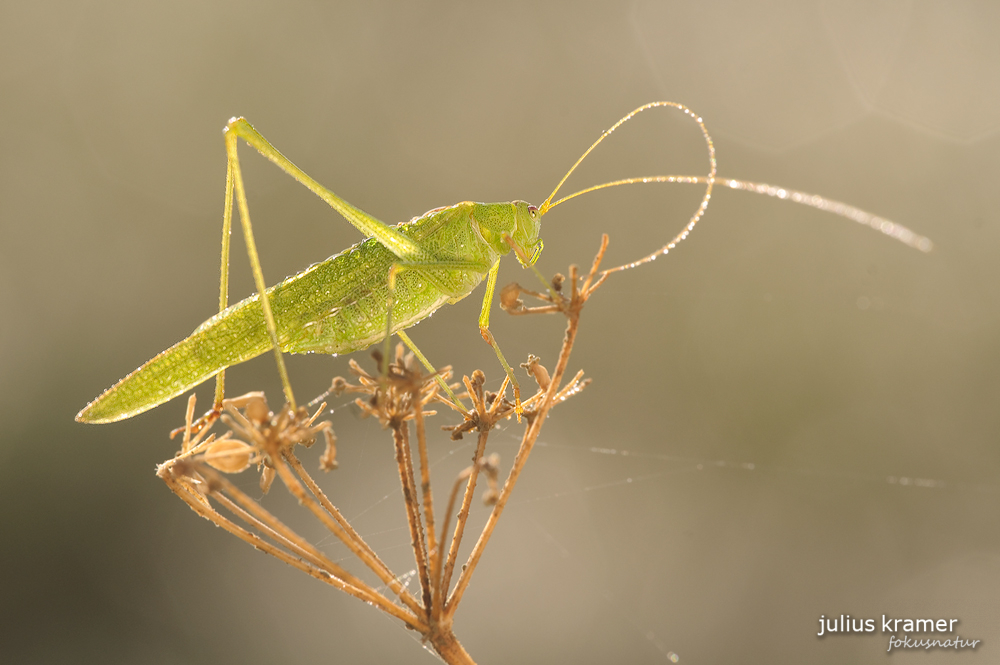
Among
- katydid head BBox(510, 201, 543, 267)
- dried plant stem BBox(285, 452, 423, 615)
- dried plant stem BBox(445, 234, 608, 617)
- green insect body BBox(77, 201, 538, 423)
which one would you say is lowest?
dried plant stem BBox(285, 452, 423, 615)

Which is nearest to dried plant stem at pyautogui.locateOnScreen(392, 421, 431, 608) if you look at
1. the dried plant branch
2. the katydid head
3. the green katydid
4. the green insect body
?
the dried plant branch

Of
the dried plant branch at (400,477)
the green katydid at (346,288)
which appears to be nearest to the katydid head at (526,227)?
the green katydid at (346,288)

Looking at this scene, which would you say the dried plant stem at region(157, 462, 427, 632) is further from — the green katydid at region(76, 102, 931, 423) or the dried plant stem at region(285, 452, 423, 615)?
the green katydid at region(76, 102, 931, 423)

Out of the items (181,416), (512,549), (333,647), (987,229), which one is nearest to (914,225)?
(987,229)

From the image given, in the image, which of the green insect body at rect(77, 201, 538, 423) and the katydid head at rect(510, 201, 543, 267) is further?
the katydid head at rect(510, 201, 543, 267)

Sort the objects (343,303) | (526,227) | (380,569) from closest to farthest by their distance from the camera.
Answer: (380,569), (343,303), (526,227)

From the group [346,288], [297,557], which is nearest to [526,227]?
[346,288]

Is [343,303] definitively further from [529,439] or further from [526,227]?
[529,439]

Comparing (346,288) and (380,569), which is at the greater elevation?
(346,288)

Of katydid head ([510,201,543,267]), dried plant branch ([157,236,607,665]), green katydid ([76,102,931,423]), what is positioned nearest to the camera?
dried plant branch ([157,236,607,665])
